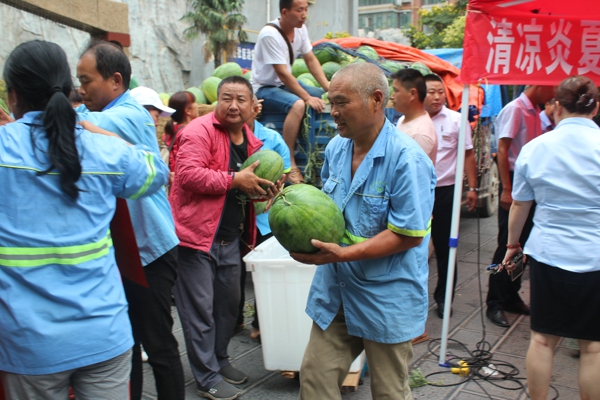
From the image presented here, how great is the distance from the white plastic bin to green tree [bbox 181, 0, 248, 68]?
20.1m

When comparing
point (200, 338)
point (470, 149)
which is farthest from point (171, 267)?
point (470, 149)

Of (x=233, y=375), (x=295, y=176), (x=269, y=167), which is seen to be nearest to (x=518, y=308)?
(x=295, y=176)

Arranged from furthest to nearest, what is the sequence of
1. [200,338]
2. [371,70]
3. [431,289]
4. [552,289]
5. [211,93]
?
[211,93]
[431,289]
[200,338]
[552,289]
[371,70]

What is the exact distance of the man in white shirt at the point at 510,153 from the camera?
516 centimetres

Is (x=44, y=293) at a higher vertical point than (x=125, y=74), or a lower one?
lower

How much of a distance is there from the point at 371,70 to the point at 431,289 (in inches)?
164

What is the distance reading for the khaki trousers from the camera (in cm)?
262

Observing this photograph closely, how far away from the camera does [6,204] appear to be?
1.92 m

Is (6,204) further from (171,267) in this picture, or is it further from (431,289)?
(431,289)

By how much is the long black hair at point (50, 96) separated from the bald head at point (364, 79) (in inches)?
48.7

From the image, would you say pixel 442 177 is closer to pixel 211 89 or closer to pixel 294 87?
pixel 294 87

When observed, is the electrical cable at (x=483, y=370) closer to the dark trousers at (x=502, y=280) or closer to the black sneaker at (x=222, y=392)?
the dark trousers at (x=502, y=280)

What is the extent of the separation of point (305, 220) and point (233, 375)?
2.06m

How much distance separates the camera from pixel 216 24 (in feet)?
75.2
